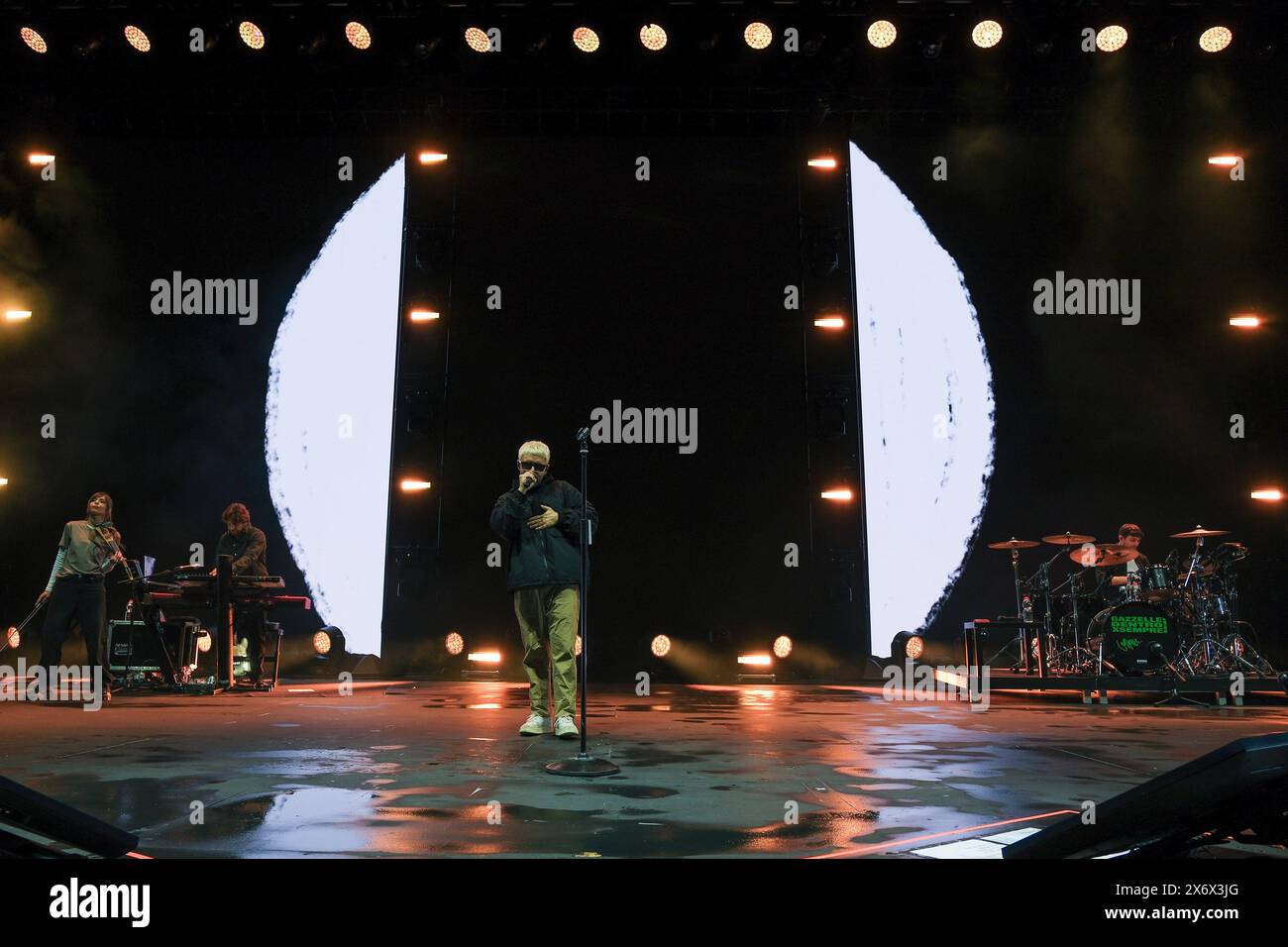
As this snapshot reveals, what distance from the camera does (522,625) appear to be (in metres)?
5.88

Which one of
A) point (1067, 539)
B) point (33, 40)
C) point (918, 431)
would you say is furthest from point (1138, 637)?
point (33, 40)

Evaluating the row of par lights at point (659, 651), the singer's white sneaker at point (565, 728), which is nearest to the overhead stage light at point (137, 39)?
the row of par lights at point (659, 651)

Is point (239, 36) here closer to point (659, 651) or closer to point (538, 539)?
point (538, 539)

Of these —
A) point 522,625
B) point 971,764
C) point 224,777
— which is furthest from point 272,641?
point 971,764

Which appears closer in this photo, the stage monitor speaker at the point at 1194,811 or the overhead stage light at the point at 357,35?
the stage monitor speaker at the point at 1194,811

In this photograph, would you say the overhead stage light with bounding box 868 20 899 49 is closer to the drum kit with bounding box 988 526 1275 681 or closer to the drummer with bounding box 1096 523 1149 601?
the drum kit with bounding box 988 526 1275 681

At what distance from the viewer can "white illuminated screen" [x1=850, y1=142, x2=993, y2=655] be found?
10820 mm

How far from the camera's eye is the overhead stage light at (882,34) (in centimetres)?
982

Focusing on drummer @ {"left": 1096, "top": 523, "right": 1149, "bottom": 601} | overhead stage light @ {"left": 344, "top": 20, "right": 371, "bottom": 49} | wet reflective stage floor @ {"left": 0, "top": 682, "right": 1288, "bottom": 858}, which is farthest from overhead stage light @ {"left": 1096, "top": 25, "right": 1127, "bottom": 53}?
overhead stage light @ {"left": 344, "top": 20, "right": 371, "bottom": 49}

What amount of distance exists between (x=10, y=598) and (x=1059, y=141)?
42.0 ft

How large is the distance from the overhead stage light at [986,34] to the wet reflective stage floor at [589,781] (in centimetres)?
650

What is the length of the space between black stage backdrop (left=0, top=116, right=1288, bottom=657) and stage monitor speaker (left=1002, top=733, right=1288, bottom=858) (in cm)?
845

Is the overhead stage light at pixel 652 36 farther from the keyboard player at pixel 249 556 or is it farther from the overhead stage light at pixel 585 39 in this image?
the keyboard player at pixel 249 556
